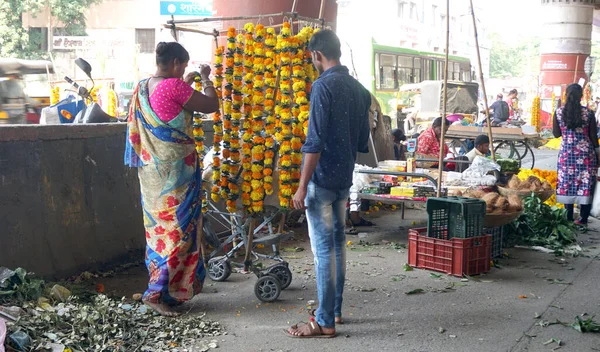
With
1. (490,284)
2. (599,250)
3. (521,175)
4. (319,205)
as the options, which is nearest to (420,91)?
(521,175)

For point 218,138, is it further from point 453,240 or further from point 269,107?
point 453,240

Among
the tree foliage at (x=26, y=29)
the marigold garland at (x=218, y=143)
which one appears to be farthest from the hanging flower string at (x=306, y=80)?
the tree foliage at (x=26, y=29)

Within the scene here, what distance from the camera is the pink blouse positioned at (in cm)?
472

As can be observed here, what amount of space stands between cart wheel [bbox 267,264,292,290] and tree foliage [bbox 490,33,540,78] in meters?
87.7

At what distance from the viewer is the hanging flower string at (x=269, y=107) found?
5.49 metres

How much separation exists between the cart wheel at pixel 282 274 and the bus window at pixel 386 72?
2102 centimetres

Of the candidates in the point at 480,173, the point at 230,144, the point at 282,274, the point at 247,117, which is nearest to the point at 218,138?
the point at 230,144

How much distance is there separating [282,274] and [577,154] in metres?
5.15

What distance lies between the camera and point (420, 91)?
25672 mm

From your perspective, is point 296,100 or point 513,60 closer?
point 296,100

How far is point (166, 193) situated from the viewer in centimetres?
485

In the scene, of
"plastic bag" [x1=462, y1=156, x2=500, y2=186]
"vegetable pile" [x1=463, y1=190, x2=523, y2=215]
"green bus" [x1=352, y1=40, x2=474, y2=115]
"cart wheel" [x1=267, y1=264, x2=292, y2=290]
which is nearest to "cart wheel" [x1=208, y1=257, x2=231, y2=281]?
"cart wheel" [x1=267, y1=264, x2=292, y2=290]

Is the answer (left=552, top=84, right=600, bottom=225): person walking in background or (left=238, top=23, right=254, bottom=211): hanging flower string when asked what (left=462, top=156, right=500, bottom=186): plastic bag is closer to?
(left=552, top=84, right=600, bottom=225): person walking in background

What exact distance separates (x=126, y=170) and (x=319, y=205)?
293 centimetres
